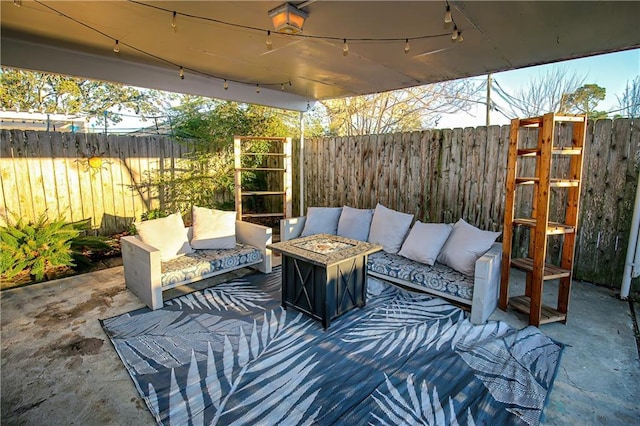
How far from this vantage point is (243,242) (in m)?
4.26

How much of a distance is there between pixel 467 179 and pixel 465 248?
151 centimetres

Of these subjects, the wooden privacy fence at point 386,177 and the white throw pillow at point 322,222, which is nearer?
the wooden privacy fence at point 386,177

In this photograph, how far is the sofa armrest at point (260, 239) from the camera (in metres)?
Answer: 4.02

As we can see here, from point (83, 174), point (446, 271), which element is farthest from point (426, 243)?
point (83, 174)

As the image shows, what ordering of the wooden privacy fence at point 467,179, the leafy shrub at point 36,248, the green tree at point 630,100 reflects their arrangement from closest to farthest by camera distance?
the wooden privacy fence at point 467,179 → the leafy shrub at point 36,248 → the green tree at point 630,100

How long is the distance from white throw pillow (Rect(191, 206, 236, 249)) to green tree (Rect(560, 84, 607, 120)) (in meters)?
8.68

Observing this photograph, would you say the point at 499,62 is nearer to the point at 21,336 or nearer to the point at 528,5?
the point at 528,5

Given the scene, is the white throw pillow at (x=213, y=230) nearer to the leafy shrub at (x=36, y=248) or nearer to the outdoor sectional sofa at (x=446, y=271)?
the outdoor sectional sofa at (x=446, y=271)

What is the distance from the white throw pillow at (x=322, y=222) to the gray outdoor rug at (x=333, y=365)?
56.3 inches

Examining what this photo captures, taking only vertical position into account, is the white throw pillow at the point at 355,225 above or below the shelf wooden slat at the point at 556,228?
below

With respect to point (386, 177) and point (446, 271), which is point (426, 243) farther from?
point (386, 177)

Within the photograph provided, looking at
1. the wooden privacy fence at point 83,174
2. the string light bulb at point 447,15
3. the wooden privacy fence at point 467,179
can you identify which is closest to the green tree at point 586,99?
Answer: the wooden privacy fence at point 467,179

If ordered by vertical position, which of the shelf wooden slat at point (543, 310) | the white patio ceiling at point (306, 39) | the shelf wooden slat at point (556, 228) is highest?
the white patio ceiling at point (306, 39)

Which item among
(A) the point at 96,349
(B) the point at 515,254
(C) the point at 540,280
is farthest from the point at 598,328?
(A) the point at 96,349
